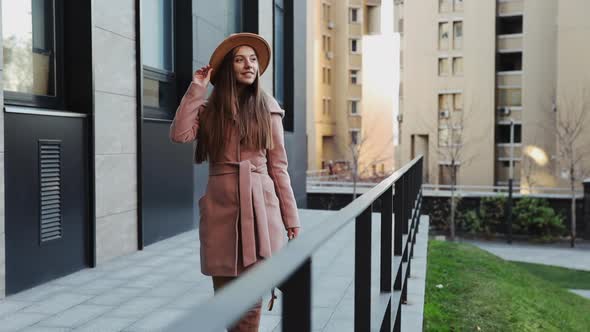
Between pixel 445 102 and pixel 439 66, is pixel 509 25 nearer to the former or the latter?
pixel 439 66

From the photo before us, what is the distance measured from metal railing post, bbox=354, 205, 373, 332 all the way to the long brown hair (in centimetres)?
120

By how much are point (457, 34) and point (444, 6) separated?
2.08 metres

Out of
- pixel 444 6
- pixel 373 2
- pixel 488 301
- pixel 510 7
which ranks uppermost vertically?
pixel 373 2

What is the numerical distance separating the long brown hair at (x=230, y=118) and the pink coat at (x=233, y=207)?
4 cm

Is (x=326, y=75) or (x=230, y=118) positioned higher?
(x=326, y=75)

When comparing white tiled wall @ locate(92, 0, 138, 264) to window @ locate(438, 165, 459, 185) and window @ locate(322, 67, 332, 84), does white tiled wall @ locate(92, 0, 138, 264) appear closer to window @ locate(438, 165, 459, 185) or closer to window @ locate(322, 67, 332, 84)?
window @ locate(438, 165, 459, 185)

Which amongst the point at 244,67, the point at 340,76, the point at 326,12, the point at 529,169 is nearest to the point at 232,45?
the point at 244,67

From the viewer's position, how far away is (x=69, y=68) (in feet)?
23.2

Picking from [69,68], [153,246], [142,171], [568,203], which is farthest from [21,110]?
[568,203]

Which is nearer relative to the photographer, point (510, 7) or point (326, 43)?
point (510, 7)

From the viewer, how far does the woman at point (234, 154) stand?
3484mm

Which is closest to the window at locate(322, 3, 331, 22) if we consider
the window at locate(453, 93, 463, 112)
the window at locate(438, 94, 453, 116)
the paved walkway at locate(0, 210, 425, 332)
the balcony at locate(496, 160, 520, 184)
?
the window at locate(438, 94, 453, 116)

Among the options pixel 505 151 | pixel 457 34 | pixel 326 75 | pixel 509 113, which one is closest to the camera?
pixel 505 151

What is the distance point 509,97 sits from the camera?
4441 centimetres
